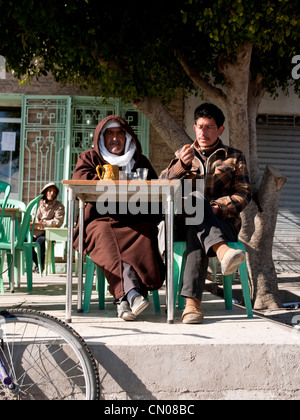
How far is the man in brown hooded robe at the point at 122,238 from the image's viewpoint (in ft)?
10.1

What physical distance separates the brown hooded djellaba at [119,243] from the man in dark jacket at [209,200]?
0.84 ft

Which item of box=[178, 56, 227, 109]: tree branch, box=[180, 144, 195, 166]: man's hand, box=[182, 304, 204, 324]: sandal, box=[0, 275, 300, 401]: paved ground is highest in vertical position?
box=[178, 56, 227, 109]: tree branch

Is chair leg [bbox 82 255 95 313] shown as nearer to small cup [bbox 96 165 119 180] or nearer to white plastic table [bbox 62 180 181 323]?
white plastic table [bbox 62 180 181 323]

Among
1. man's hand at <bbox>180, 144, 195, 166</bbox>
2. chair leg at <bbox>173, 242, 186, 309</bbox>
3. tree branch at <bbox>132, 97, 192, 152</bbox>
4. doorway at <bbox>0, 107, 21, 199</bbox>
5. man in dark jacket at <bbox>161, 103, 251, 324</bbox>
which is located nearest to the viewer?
man in dark jacket at <bbox>161, 103, 251, 324</bbox>

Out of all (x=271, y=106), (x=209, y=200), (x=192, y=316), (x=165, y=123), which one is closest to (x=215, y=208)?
(x=209, y=200)

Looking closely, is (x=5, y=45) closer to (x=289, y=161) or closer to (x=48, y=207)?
(x=48, y=207)

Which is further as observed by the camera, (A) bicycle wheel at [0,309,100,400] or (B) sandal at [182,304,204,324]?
(B) sandal at [182,304,204,324]

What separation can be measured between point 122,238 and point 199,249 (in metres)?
0.57

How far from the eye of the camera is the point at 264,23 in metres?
5.54

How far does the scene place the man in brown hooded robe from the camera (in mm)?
3074

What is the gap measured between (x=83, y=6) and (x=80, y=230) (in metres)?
3.61

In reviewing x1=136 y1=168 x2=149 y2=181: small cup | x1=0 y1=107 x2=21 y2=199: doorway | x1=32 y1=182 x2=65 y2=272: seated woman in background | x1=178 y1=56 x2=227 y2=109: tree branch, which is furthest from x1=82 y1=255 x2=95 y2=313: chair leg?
x1=0 y1=107 x2=21 y2=199: doorway

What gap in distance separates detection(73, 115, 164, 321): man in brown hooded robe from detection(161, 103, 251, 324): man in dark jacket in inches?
10.9
